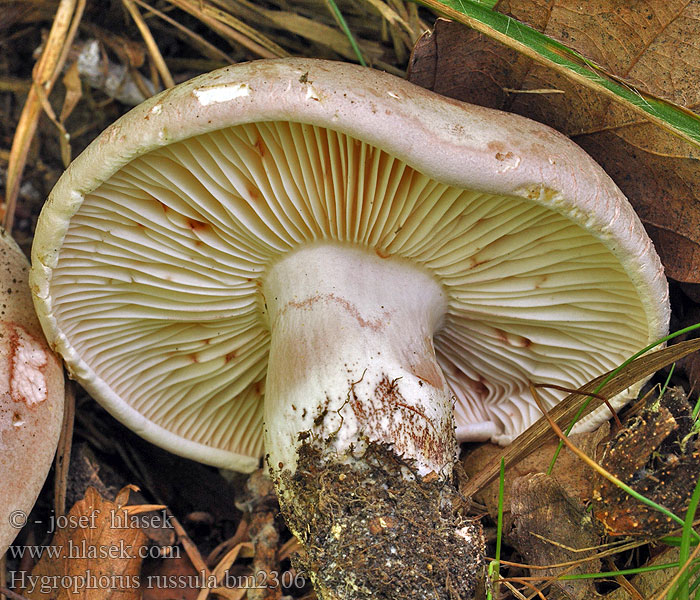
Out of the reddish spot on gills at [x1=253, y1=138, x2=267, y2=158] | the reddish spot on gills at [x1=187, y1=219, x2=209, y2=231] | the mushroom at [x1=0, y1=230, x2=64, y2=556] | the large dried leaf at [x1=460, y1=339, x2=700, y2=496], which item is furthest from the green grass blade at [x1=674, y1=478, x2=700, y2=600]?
the mushroom at [x1=0, y1=230, x2=64, y2=556]

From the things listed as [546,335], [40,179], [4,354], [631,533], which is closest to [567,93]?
[546,335]

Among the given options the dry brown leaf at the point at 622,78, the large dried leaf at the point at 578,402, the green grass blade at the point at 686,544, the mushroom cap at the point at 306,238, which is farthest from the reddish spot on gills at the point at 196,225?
the green grass blade at the point at 686,544

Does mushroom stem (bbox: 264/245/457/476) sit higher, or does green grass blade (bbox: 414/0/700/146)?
green grass blade (bbox: 414/0/700/146)

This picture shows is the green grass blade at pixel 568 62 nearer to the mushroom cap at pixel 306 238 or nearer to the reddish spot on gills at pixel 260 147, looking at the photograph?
the mushroom cap at pixel 306 238

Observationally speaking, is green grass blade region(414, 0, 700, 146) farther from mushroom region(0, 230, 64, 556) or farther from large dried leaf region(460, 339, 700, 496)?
mushroom region(0, 230, 64, 556)

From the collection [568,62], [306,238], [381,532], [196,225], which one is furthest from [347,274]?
[568,62]

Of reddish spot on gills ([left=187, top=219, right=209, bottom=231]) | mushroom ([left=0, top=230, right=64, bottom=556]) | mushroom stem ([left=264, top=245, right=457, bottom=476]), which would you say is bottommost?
mushroom ([left=0, top=230, right=64, bottom=556])

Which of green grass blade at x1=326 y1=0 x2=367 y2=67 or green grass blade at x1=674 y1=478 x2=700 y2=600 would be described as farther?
green grass blade at x1=326 y1=0 x2=367 y2=67
